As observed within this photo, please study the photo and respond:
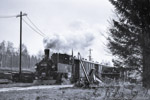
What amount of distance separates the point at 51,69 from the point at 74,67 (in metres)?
3.07

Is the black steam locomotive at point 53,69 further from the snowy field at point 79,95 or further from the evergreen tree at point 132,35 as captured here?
the snowy field at point 79,95

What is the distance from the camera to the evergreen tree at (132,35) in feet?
40.4

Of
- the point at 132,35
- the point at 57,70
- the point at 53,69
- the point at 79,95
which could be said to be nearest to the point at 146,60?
the point at 132,35

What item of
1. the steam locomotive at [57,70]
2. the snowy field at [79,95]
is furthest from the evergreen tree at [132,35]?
the steam locomotive at [57,70]

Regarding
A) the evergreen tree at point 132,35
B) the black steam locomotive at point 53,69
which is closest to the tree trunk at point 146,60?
the evergreen tree at point 132,35

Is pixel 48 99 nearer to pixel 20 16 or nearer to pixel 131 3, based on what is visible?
pixel 131 3

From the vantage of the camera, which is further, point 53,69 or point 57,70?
point 53,69

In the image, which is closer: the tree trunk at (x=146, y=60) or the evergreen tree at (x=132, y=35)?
the tree trunk at (x=146, y=60)

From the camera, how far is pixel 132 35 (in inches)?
516

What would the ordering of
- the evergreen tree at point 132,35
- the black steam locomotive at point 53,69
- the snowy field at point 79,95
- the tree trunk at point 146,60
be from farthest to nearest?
the black steam locomotive at point 53,69
the evergreen tree at point 132,35
the tree trunk at point 146,60
the snowy field at point 79,95

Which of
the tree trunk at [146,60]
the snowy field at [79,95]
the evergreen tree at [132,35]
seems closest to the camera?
the snowy field at [79,95]

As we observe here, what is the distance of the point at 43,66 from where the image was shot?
1000 inches

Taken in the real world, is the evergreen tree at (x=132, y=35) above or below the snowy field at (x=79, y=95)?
above

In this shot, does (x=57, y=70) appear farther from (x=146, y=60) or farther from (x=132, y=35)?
(x=146, y=60)
